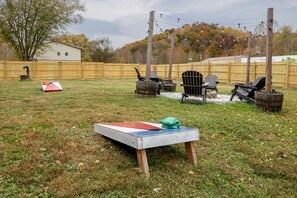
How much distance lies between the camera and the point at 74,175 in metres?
2.45

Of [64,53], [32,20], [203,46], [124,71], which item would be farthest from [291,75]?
[64,53]

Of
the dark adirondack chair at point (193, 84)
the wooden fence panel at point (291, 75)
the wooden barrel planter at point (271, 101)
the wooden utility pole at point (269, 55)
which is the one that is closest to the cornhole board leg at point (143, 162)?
A: the wooden barrel planter at point (271, 101)

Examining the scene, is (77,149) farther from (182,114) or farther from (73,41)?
(73,41)

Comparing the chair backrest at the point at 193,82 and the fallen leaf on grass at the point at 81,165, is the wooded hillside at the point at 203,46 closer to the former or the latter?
the chair backrest at the point at 193,82

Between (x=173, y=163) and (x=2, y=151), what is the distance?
1.90m

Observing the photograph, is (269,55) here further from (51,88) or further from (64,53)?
(64,53)

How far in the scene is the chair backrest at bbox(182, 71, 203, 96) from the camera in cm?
737

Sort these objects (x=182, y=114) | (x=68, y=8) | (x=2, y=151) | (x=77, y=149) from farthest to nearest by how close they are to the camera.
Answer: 1. (x=68, y=8)
2. (x=182, y=114)
3. (x=77, y=149)
4. (x=2, y=151)

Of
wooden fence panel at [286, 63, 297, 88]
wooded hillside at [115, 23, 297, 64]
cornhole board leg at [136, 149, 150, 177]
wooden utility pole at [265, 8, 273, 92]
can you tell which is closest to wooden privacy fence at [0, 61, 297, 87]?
wooden fence panel at [286, 63, 297, 88]

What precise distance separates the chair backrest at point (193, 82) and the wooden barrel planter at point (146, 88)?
3.47 feet

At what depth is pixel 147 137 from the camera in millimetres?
2570

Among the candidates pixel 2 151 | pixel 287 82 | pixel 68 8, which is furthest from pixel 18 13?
pixel 2 151

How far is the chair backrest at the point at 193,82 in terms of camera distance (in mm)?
7371

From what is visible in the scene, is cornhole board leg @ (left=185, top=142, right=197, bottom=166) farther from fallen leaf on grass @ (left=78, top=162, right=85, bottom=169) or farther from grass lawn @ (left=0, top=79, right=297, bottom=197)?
fallen leaf on grass @ (left=78, top=162, right=85, bottom=169)
